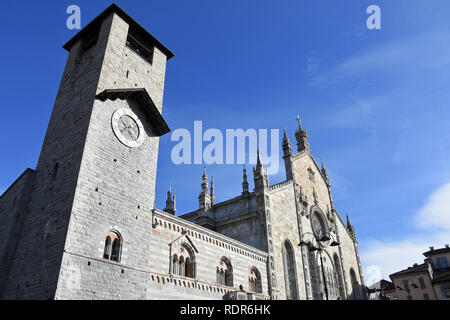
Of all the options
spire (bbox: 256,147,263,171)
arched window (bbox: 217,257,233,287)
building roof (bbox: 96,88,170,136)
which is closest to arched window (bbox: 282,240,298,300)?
spire (bbox: 256,147,263,171)

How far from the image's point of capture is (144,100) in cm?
2114

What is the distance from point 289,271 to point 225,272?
9.24 meters

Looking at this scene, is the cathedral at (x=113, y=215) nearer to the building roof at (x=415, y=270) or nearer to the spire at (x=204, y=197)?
the spire at (x=204, y=197)

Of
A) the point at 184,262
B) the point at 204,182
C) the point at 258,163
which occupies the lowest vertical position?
the point at 184,262

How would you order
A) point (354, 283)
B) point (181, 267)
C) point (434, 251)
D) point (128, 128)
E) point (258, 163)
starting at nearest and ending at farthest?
point (181, 267), point (128, 128), point (258, 163), point (354, 283), point (434, 251)

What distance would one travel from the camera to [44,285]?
14133mm

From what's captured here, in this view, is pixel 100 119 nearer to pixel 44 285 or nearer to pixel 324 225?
pixel 44 285

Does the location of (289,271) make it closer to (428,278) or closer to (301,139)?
(301,139)

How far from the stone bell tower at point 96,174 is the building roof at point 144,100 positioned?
2.4 inches

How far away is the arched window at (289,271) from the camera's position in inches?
1141

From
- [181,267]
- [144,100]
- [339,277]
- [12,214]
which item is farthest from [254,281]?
[339,277]

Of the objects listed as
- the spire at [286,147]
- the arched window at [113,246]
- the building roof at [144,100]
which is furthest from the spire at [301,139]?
the arched window at [113,246]

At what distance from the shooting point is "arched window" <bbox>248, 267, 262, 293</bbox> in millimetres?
25188
